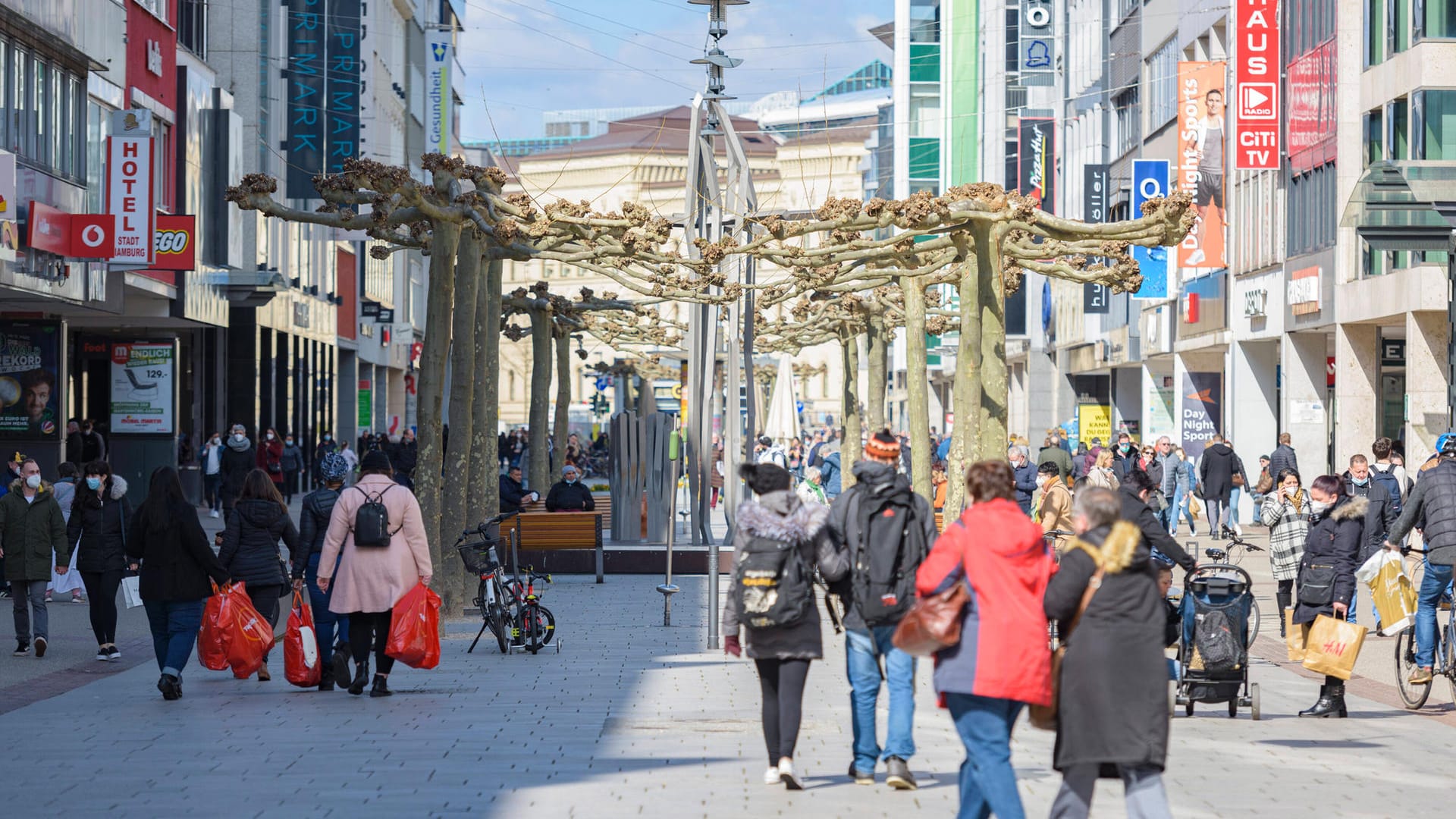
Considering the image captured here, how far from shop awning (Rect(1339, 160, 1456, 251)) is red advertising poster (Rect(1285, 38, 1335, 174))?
11656mm

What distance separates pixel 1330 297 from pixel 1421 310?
4.29m

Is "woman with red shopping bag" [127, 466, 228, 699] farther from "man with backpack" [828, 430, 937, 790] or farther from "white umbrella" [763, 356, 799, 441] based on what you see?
"white umbrella" [763, 356, 799, 441]

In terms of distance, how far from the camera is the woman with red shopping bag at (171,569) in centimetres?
1367

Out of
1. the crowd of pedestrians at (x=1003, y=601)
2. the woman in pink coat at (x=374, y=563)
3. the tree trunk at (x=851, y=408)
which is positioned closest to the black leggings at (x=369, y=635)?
the woman in pink coat at (x=374, y=563)

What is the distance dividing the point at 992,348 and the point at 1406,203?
4.69m

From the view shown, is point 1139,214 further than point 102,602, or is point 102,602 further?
point 1139,214

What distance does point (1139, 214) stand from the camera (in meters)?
41.8

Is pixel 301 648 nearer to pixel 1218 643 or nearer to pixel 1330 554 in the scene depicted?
pixel 1218 643

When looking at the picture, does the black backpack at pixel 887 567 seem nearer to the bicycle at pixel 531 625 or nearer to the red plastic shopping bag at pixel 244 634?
the red plastic shopping bag at pixel 244 634

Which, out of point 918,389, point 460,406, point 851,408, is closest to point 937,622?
point 460,406

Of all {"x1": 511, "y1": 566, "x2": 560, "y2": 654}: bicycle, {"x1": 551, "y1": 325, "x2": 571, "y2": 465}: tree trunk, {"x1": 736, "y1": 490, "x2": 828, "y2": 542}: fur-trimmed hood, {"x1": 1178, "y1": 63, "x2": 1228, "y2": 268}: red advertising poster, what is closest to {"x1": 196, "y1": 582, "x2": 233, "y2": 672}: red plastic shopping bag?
{"x1": 511, "y1": 566, "x2": 560, "y2": 654}: bicycle

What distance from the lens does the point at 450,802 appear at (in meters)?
9.20

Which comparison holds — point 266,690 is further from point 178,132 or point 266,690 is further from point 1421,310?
point 178,132

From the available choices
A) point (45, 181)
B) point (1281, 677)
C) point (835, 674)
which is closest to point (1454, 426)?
point (1281, 677)
